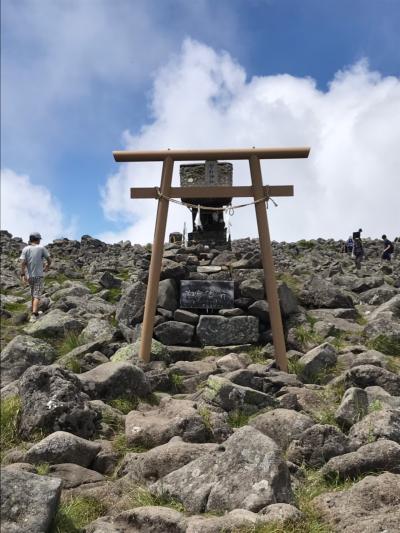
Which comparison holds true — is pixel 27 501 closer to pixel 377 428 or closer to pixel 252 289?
pixel 377 428

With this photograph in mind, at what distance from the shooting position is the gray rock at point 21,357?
31.2 ft

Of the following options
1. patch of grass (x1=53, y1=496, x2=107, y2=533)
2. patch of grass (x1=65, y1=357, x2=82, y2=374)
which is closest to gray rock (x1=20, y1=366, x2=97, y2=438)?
patch of grass (x1=53, y1=496, x2=107, y2=533)

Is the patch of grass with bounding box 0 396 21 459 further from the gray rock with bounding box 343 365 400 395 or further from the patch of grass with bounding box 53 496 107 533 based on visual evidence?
the gray rock with bounding box 343 365 400 395

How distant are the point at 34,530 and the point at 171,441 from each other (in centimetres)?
250

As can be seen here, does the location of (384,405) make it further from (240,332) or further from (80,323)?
(80,323)

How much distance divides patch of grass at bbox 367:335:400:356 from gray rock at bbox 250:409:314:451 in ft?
17.7

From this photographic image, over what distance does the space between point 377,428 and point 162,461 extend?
8.69 ft

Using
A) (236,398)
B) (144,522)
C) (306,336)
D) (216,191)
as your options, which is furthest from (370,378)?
(144,522)

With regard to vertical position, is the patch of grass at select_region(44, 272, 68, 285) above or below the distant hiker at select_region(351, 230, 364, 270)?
below

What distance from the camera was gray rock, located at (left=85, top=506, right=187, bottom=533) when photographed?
446cm

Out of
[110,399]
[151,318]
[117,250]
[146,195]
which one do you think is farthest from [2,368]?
[117,250]

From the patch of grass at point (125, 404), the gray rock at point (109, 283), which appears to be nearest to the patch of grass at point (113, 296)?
the gray rock at point (109, 283)

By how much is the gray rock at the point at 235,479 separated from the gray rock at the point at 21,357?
5.12 metres

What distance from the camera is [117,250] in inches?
1849
